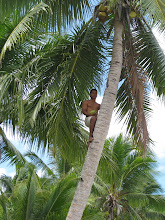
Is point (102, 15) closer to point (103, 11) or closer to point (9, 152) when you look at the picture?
point (103, 11)

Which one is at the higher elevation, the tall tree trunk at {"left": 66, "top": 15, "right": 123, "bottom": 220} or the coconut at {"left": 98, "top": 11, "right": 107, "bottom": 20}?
the coconut at {"left": 98, "top": 11, "right": 107, "bottom": 20}

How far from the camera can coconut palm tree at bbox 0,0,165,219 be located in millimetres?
5703

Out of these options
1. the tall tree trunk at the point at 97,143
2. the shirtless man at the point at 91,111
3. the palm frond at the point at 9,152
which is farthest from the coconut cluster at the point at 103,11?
the palm frond at the point at 9,152

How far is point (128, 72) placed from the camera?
24.7 feet

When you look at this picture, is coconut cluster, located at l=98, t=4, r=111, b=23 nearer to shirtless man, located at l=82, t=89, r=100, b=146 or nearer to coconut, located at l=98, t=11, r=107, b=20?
coconut, located at l=98, t=11, r=107, b=20

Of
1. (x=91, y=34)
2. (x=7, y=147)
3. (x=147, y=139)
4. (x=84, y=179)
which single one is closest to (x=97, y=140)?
(x=84, y=179)

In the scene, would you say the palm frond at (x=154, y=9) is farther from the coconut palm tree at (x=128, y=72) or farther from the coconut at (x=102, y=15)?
the coconut at (x=102, y=15)

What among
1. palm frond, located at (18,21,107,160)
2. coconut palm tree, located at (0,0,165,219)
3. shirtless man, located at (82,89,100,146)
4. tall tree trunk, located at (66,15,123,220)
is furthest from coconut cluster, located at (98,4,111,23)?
shirtless man, located at (82,89,100,146)

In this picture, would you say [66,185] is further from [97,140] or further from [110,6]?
[110,6]

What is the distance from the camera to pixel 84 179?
17.5ft

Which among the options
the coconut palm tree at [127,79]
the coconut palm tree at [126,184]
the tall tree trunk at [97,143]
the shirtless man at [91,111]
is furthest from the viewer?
the coconut palm tree at [126,184]

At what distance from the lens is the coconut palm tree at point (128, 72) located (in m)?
5.70

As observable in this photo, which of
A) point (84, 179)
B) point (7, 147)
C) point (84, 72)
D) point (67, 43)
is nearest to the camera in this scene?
point (84, 179)

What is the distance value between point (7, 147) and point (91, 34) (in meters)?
4.88
